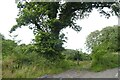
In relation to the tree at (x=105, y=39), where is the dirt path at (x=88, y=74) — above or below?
below

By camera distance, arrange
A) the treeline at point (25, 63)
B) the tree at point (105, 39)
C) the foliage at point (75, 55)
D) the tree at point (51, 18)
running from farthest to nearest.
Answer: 1. the foliage at point (75, 55)
2. the tree at point (105, 39)
3. the tree at point (51, 18)
4. the treeline at point (25, 63)

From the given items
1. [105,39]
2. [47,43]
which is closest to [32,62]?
[47,43]

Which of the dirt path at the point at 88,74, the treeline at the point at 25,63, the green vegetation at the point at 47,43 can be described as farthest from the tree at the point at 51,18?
the dirt path at the point at 88,74

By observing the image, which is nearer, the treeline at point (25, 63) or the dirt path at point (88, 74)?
the treeline at point (25, 63)

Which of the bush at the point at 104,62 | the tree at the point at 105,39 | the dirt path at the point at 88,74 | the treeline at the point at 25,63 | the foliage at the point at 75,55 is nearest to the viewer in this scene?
the treeline at the point at 25,63

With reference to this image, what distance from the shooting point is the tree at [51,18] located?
14.0 metres

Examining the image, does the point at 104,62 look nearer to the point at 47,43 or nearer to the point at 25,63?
the point at 47,43

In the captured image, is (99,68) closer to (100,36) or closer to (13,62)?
(13,62)

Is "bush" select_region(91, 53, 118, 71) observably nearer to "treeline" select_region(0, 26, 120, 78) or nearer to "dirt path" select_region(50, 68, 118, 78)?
"treeline" select_region(0, 26, 120, 78)

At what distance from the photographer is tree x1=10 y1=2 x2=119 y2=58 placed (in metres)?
14.0

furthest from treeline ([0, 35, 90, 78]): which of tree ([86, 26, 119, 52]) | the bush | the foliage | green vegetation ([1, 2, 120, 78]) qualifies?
tree ([86, 26, 119, 52])

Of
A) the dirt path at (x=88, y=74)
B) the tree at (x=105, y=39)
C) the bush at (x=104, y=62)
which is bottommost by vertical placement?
the dirt path at (x=88, y=74)

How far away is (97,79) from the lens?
10.9m

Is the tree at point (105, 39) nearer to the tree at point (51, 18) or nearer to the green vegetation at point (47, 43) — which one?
the green vegetation at point (47, 43)
